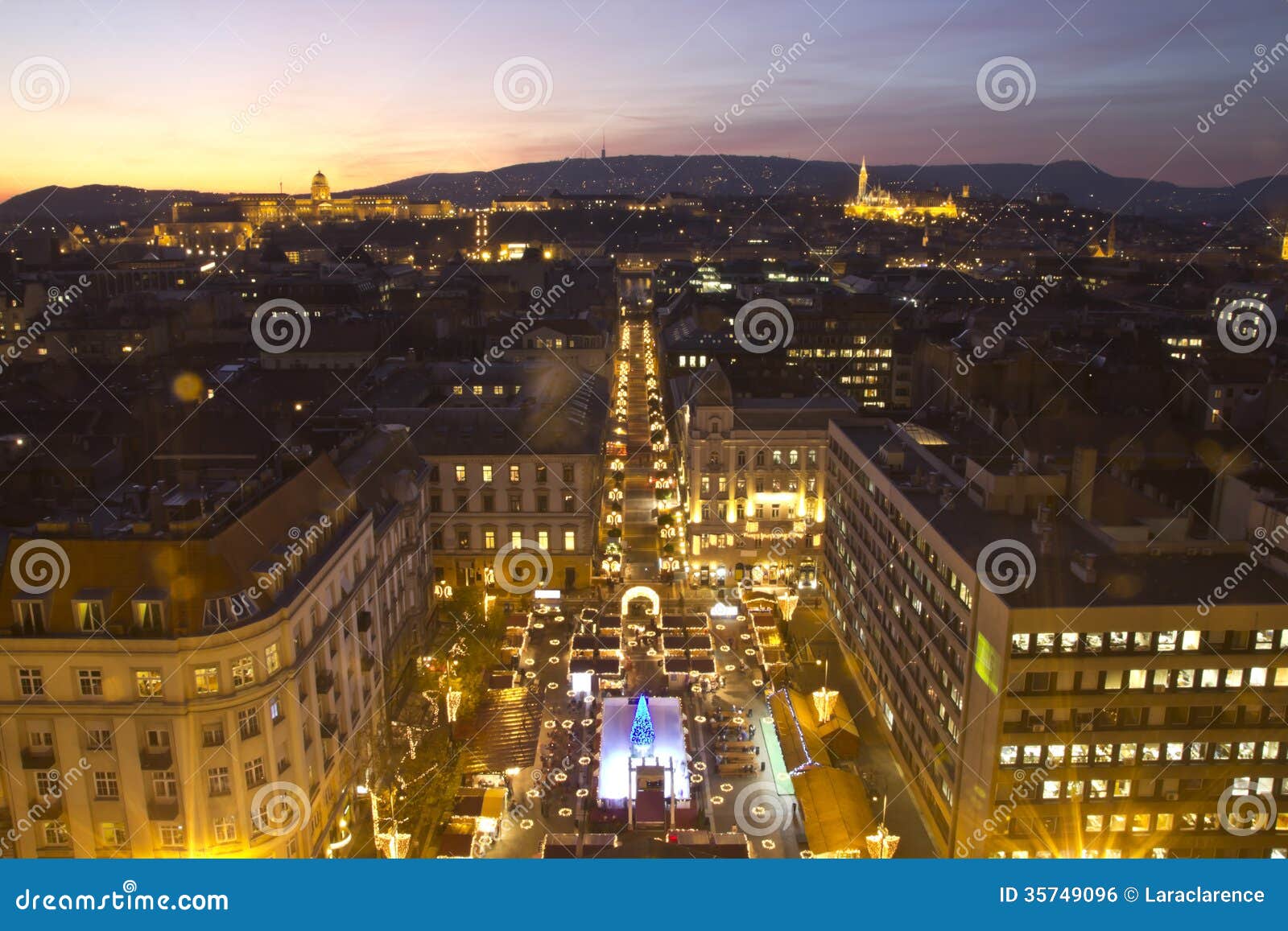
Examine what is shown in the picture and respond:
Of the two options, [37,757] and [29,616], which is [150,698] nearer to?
[37,757]

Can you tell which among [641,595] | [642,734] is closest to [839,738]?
[642,734]

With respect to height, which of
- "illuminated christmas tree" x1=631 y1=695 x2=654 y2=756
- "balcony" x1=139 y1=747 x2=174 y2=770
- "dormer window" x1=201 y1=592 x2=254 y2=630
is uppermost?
"dormer window" x1=201 y1=592 x2=254 y2=630

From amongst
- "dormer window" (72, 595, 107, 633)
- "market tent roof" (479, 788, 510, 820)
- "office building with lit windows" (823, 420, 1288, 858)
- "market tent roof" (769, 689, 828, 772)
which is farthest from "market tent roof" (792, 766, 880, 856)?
"dormer window" (72, 595, 107, 633)

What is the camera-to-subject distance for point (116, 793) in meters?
11.8

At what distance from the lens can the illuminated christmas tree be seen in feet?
54.4

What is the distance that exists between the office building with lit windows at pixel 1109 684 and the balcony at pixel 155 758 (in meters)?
10.6

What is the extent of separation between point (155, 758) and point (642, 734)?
786 cm

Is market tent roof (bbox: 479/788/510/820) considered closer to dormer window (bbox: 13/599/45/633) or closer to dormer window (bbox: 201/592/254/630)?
dormer window (bbox: 201/592/254/630)

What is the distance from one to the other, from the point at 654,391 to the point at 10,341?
108 feet

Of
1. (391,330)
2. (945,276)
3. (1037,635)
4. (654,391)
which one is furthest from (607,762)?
(945,276)

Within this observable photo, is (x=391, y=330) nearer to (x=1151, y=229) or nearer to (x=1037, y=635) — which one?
(x=1037, y=635)

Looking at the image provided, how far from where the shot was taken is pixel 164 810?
38.3ft

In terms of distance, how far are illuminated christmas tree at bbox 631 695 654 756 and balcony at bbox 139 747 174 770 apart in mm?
7514

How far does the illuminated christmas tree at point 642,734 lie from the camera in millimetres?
16578
